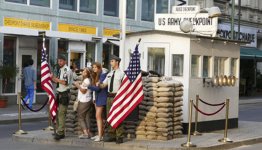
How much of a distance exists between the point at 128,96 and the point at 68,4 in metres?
15.3

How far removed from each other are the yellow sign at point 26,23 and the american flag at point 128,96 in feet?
40.4

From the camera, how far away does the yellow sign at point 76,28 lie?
27.3 metres


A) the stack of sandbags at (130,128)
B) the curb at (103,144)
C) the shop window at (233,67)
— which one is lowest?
the curb at (103,144)

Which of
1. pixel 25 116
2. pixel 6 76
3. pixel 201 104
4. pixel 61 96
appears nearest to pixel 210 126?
pixel 201 104

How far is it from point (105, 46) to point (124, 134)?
16650 mm

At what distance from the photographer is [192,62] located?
15.5 meters

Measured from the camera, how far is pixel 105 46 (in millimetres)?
30484

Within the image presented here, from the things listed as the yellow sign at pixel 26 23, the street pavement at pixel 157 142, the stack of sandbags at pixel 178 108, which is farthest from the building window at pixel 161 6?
the stack of sandbags at pixel 178 108

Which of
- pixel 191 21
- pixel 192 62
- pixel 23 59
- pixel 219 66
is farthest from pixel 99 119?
pixel 23 59

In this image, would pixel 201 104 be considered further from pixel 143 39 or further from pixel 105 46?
pixel 105 46

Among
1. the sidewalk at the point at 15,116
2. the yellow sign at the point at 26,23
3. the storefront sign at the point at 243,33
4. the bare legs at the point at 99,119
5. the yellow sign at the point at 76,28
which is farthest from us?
the storefront sign at the point at 243,33

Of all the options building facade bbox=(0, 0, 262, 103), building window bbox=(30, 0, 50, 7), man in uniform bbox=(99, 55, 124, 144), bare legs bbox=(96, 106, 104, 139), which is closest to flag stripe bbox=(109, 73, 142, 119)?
man in uniform bbox=(99, 55, 124, 144)

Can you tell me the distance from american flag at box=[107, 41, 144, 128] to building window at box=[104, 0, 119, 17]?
56.4ft

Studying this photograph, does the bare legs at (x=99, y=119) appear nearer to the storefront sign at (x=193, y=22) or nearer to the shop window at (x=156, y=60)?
the shop window at (x=156, y=60)
